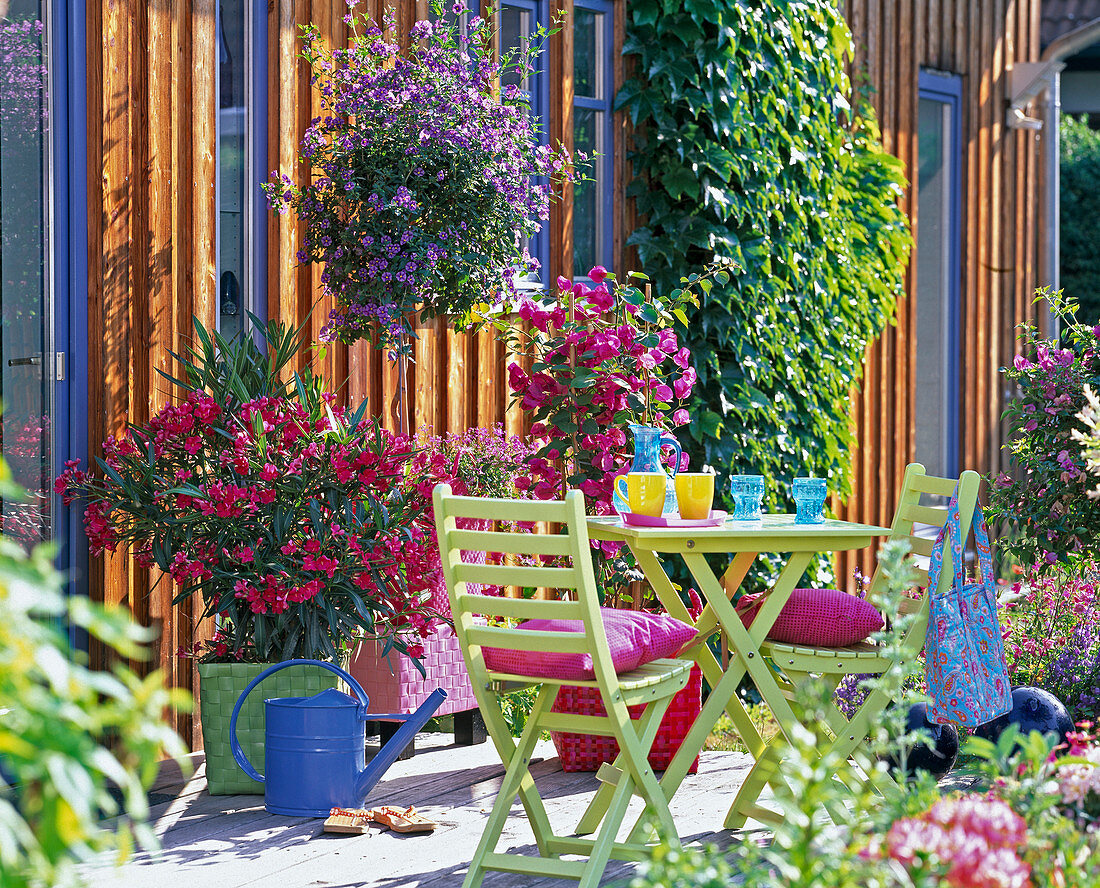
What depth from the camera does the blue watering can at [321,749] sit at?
3412 mm

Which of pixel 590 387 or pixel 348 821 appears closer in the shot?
pixel 348 821

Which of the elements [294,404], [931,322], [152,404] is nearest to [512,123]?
[294,404]

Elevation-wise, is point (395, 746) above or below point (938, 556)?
below

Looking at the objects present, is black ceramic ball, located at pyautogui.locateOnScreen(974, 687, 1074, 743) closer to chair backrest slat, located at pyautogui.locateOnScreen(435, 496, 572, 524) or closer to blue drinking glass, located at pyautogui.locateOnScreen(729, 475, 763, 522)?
blue drinking glass, located at pyautogui.locateOnScreen(729, 475, 763, 522)

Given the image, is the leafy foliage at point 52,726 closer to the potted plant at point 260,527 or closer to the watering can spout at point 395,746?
the watering can spout at point 395,746

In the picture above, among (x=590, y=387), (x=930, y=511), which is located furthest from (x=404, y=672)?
(x=930, y=511)

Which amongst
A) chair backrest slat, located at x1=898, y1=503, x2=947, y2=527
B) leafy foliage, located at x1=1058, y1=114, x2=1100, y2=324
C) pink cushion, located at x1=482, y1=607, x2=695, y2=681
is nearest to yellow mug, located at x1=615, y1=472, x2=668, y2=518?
pink cushion, located at x1=482, y1=607, x2=695, y2=681

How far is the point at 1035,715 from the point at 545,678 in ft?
5.56

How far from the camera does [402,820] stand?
11.1 feet

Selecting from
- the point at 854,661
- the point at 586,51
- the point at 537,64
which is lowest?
the point at 854,661

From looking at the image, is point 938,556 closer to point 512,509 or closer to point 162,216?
point 512,509

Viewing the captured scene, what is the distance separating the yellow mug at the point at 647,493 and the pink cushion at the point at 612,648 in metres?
0.27

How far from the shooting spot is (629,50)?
5.61 meters

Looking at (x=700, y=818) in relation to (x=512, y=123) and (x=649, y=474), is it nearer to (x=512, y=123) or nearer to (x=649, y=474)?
(x=649, y=474)
